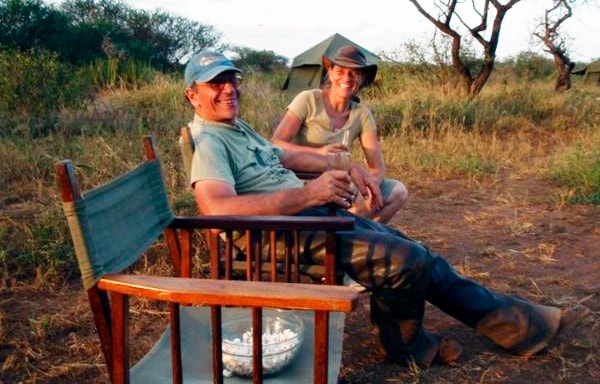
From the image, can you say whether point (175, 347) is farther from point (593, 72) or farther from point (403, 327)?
point (593, 72)

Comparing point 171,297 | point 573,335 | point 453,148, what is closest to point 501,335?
point 573,335

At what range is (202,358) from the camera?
75.6 inches

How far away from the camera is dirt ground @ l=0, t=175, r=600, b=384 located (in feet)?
7.95

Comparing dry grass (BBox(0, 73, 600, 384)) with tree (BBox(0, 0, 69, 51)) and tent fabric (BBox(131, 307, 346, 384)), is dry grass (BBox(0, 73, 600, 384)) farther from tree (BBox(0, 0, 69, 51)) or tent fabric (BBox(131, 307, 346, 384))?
tree (BBox(0, 0, 69, 51))

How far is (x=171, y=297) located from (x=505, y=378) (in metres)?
1.46

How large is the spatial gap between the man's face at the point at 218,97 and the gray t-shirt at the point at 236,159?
32 millimetres

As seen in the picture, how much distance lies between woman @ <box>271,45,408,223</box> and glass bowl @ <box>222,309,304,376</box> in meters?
1.18

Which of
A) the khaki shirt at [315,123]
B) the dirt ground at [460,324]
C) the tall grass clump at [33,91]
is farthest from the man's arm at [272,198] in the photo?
the tall grass clump at [33,91]

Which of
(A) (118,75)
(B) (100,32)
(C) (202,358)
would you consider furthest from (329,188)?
(B) (100,32)

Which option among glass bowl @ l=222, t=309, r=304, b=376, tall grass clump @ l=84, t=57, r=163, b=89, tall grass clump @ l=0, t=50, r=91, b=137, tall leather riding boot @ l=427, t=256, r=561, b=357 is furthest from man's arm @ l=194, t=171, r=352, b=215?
tall grass clump @ l=84, t=57, r=163, b=89

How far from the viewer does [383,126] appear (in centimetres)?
792

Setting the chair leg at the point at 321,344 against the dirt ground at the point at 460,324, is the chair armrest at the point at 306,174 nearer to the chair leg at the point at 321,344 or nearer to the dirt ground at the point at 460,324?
the dirt ground at the point at 460,324

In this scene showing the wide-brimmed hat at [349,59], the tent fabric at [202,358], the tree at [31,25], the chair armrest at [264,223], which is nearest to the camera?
the tent fabric at [202,358]

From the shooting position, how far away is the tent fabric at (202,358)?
1.79 meters
